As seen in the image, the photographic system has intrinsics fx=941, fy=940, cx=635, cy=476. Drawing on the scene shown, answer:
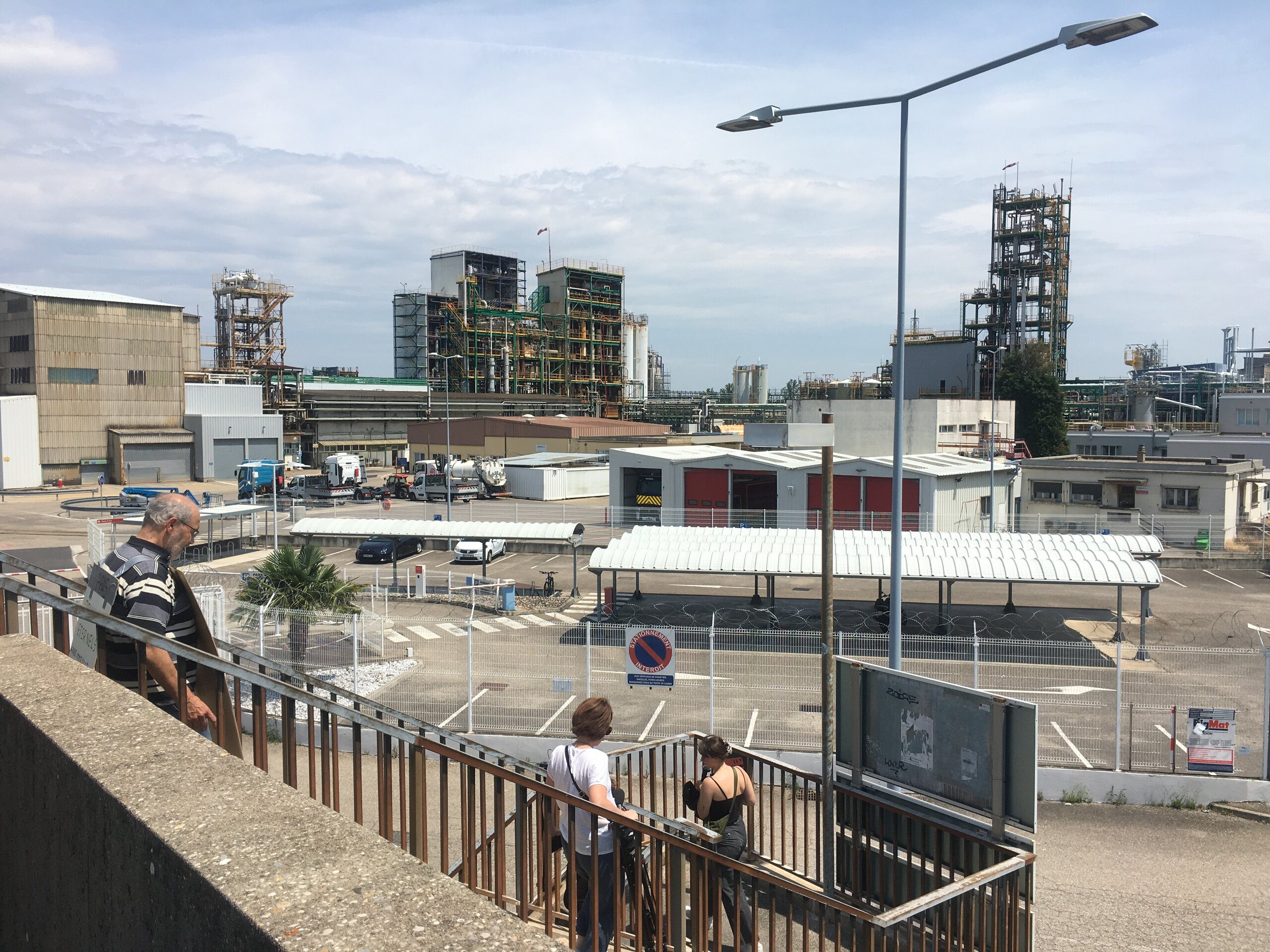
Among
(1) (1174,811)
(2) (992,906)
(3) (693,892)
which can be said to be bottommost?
(1) (1174,811)

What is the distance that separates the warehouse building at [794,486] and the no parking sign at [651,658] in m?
20.9

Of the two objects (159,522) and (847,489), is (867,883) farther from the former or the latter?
(847,489)

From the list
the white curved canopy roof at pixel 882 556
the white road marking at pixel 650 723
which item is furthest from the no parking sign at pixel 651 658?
the white curved canopy roof at pixel 882 556

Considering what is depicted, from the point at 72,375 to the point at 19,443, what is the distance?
600cm

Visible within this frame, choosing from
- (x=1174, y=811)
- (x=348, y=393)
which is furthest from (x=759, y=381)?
(x=1174, y=811)

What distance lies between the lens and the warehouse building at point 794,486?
119 feet

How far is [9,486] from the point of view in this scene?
6003 centimetres

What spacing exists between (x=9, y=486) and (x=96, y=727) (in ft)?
225

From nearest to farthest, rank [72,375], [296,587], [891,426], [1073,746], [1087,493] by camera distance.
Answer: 1. [1073,746]
2. [296,587]
3. [1087,493]
4. [891,426]
5. [72,375]

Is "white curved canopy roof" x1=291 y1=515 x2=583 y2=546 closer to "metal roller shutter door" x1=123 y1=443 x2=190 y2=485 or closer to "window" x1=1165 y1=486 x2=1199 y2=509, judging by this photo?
"window" x1=1165 y1=486 x2=1199 y2=509

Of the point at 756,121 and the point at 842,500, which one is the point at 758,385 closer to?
the point at 842,500

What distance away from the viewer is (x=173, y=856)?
2.33 m

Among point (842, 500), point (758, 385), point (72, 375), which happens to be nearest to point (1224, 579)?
point (842, 500)

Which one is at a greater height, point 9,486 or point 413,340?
point 413,340
